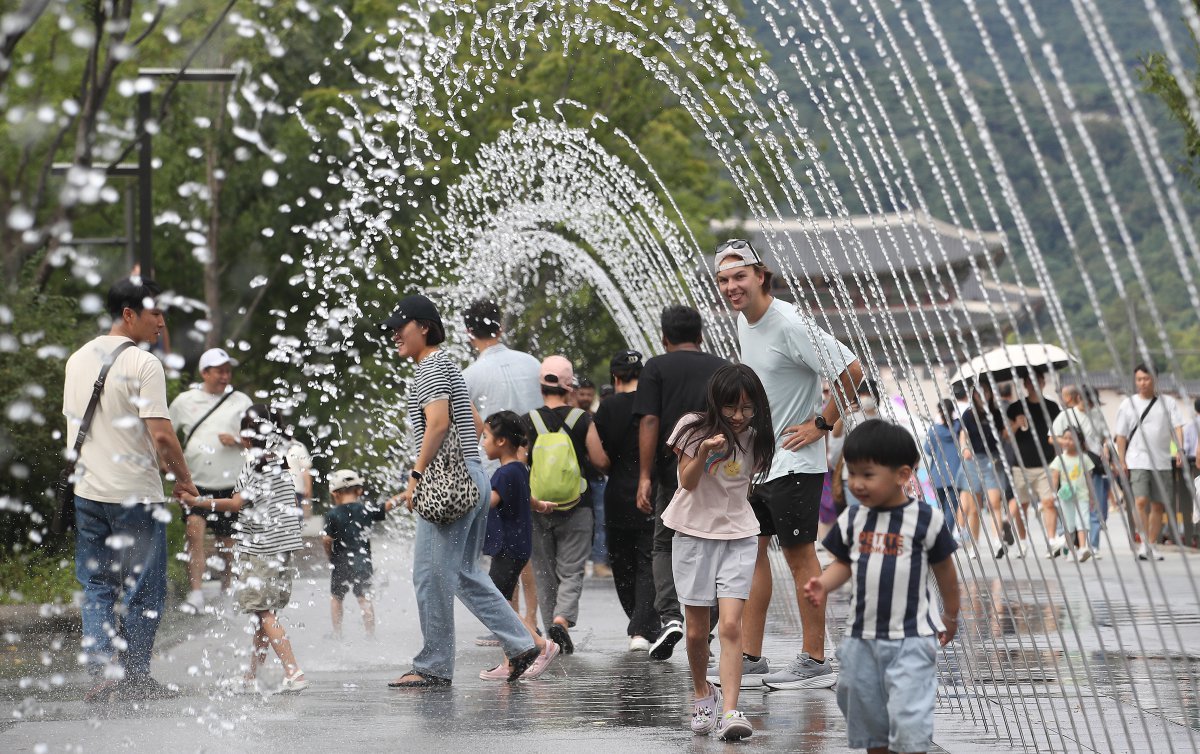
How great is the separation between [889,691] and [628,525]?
5023 mm

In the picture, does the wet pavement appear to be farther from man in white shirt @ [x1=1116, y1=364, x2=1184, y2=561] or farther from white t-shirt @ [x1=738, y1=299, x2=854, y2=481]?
man in white shirt @ [x1=1116, y1=364, x2=1184, y2=561]

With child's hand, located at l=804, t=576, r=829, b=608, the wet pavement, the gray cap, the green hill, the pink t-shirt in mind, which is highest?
the green hill

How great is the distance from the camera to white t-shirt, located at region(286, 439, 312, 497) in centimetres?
950

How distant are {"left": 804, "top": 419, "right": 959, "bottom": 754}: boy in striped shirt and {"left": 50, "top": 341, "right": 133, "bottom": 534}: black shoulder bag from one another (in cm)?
407

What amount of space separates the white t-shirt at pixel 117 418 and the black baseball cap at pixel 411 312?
3.68 ft

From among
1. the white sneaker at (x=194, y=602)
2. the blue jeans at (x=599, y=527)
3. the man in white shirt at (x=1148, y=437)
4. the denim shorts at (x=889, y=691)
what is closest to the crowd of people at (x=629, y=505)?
the denim shorts at (x=889, y=691)

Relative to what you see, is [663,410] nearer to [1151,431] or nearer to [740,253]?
[740,253]

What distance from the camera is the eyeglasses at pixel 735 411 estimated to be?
643 cm

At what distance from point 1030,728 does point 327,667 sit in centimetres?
430

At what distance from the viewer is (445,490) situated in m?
7.66

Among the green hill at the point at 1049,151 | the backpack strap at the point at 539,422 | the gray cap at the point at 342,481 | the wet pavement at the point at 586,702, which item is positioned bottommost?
the wet pavement at the point at 586,702

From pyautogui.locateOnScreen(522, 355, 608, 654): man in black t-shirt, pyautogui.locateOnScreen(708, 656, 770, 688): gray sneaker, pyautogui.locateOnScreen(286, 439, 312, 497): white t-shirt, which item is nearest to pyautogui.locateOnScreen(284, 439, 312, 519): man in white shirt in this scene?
pyautogui.locateOnScreen(286, 439, 312, 497): white t-shirt

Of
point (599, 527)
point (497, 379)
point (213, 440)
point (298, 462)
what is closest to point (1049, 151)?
point (599, 527)

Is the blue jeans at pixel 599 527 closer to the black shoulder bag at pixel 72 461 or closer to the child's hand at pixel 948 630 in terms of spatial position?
the black shoulder bag at pixel 72 461
